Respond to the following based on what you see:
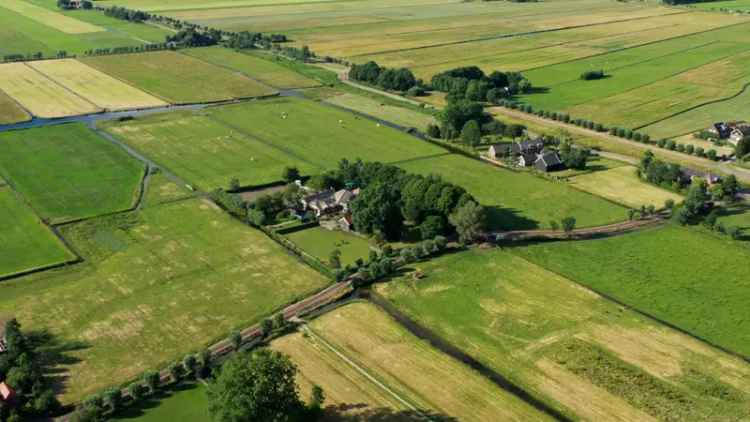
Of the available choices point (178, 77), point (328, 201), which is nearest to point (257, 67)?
point (178, 77)

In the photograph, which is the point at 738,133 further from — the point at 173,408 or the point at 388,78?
the point at 173,408

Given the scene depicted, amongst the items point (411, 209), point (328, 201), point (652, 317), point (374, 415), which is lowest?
point (374, 415)

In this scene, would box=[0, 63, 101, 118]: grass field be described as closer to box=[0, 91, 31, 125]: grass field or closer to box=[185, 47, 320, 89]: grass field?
box=[0, 91, 31, 125]: grass field

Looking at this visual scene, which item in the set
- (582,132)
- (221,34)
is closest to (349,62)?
(221,34)

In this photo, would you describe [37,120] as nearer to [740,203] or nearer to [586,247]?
[586,247]

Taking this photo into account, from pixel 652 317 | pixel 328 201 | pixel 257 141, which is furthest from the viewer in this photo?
pixel 257 141
